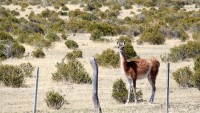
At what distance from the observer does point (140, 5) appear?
73.4m

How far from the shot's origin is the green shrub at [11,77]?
19.4m

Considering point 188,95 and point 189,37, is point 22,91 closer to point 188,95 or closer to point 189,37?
point 188,95

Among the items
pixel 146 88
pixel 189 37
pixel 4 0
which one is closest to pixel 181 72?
pixel 146 88

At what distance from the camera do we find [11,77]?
19.4 meters

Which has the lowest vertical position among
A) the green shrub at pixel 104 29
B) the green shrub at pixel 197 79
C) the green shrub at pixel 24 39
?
the green shrub at pixel 197 79

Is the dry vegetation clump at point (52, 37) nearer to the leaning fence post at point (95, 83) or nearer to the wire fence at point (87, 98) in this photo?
the wire fence at point (87, 98)

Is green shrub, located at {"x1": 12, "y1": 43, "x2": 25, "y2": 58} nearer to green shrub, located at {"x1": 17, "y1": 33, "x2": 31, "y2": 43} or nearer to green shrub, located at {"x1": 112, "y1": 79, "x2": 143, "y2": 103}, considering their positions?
green shrub, located at {"x1": 17, "y1": 33, "x2": 31, "y2": 43}

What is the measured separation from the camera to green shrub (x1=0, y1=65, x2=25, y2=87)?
19.4m

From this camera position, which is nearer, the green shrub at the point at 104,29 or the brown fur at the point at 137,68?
the brown fur at the point at 137,68

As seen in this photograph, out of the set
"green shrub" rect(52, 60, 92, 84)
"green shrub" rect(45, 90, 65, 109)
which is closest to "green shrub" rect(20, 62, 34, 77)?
"green shrub" rect(52, 60, 92, 84)

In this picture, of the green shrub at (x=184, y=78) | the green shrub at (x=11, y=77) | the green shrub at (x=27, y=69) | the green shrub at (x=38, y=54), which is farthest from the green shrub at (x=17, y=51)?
the green shrub at (x=184, y=78)

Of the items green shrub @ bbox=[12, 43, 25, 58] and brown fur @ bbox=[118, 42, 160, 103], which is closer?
brown fur @ bbox=[118, 42, 160, 103]

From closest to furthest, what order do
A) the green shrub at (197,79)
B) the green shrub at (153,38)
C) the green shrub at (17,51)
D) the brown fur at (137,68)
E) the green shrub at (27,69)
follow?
the brown fur at (137,68) < the green shrub at (197,79) < the green shrub at (27,69) < the green shrub at (17,51) < the green shrub at (153,38)

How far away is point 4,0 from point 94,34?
154 feet
